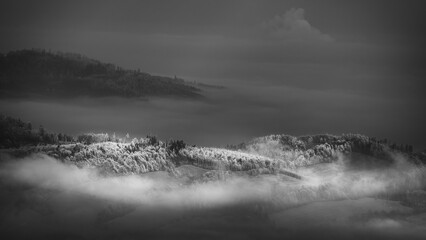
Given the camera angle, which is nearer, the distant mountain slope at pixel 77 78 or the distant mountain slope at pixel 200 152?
the distant mountain slope at pixel 200 152

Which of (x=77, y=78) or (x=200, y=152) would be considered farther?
(x=77, y=78)

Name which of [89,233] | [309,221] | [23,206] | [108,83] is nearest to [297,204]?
[309,221]

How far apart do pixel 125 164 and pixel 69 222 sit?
19.0m

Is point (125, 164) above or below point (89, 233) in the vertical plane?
above

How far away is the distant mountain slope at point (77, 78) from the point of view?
148m

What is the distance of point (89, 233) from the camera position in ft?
286

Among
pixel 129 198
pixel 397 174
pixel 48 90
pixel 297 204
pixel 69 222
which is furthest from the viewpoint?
pixel 48 90

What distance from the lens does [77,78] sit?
153625 millimetres

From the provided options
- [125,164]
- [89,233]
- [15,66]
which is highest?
Answer: [15,66]

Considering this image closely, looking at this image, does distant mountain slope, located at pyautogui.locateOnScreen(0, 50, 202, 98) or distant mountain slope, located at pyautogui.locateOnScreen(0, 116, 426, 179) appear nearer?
distant mountain slope, located at pyautogui.locateOnScreen(0, 116, 426, 179)

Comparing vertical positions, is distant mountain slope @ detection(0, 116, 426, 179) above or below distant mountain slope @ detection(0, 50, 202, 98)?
below

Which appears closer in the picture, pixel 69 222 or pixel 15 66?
pixel 69 222

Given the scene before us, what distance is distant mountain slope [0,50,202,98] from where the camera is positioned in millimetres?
147625

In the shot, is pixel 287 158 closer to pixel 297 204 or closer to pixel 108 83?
pixel 297 204
